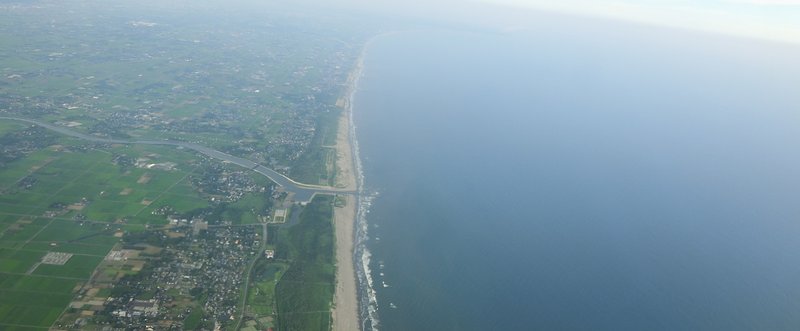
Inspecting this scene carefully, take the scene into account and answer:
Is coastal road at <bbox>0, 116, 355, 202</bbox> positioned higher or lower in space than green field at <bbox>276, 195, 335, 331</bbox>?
higher

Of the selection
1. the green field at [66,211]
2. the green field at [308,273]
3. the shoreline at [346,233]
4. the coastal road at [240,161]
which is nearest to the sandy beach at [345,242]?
the shoreline at [346,233]

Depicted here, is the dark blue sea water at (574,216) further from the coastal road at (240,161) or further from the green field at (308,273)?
the coastal road at (240,161)

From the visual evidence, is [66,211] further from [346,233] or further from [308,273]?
[346,233]

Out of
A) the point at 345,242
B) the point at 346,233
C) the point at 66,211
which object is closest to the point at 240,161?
the point at 66,211

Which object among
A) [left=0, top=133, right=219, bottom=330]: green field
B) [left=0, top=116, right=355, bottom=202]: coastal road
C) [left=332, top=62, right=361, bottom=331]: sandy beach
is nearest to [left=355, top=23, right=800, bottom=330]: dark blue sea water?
[left=332, top=62, right=361, bottom=331]: sandy beach

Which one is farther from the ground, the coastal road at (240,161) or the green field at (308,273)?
the coastal road at (240,161)

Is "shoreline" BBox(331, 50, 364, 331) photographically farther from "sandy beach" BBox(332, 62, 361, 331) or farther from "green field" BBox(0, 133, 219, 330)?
"green field" BBox(0, 133, 219, 330)
